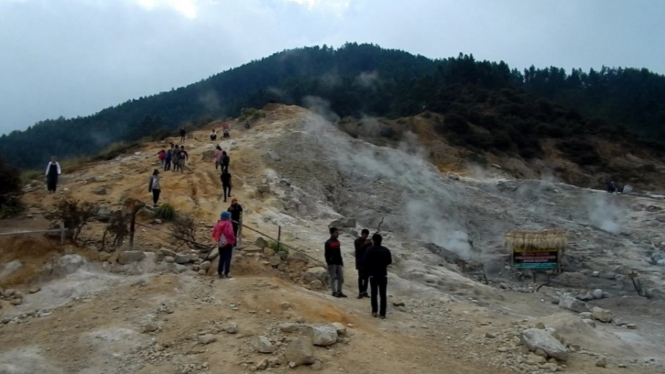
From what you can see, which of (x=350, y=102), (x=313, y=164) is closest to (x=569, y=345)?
(x=313, y=164)

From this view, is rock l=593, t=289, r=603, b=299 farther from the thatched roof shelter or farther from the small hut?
the thatched roof shelter

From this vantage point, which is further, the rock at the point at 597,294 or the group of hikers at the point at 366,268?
the rock at the point at 597,294

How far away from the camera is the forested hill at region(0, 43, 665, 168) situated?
54.0m

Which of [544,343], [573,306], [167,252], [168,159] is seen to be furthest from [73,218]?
[573,306]

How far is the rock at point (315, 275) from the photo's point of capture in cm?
1027

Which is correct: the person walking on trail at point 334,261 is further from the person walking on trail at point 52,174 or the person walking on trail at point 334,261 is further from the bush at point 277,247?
the person walking on trail at point 52,174

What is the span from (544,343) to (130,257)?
6637mm

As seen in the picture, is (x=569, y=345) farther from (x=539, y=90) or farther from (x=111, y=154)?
(x=539, y=90)

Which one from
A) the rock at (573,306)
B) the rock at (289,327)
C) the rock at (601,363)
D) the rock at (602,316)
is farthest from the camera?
the rock at (573,306)

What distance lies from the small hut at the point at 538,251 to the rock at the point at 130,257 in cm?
1150

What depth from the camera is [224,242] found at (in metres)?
9.14

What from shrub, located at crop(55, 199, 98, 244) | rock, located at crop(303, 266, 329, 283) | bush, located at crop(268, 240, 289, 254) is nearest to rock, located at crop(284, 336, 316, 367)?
rock, located at crop(303, 266, 329, 283)

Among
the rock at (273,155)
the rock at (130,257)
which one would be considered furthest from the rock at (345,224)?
the rock at (130,257)

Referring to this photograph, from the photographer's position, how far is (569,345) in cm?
770
